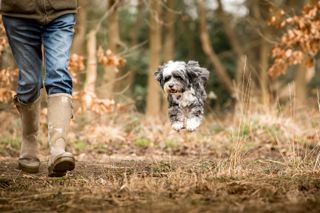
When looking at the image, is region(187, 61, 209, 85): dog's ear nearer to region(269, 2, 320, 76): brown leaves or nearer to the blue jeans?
the blue jeans

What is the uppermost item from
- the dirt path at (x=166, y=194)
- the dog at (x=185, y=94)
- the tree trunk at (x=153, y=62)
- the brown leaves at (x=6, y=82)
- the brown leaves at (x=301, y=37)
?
the tree trunk at (x=153, y=62)

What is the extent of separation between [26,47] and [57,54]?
344 mm

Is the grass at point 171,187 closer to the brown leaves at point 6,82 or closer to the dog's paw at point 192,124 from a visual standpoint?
the dog's paw at point 192,124

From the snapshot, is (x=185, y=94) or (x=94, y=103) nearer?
(x=185, y=94)

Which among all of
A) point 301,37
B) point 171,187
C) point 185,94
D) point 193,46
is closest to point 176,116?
point 185,94

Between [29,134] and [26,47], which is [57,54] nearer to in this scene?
[26,47]

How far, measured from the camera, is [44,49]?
466 centimetres

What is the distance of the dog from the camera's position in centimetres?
589

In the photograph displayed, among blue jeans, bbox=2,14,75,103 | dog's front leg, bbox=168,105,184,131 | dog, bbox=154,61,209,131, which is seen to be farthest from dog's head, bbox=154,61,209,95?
blue jeans, bbox=2,14,75,103

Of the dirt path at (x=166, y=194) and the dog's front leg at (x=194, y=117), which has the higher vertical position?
the dog's front leg at (x=194, y=117)

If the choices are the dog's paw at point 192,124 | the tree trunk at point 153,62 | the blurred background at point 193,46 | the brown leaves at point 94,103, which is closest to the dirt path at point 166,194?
the dog's paw at point 192,124

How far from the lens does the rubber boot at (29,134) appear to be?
16.6 feet

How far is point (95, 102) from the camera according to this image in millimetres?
7812

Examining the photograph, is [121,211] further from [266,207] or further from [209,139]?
[209,139]
